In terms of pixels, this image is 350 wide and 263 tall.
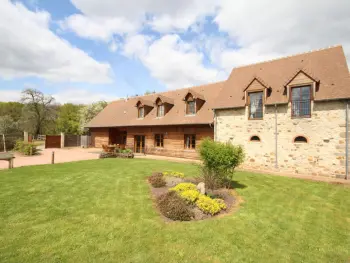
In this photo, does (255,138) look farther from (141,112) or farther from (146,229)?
(141,112)

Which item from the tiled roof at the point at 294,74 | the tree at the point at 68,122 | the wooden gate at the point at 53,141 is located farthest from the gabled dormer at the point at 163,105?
the tree at the point at 68,122

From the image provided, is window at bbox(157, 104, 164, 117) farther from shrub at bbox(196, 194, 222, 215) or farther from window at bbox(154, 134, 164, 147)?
shrub at bbox(196, 194, 222, 215)

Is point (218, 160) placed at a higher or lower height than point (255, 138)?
lower

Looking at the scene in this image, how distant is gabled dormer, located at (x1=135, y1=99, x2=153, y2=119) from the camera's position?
949 inches

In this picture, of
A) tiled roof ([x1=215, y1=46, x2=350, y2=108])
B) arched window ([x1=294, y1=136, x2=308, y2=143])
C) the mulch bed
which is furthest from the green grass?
tiled roof ([x1=215, y1=46, x2=350, y2=108])

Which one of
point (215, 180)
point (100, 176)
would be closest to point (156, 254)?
point (215, 180)

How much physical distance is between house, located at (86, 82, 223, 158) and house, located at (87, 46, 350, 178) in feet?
0.33

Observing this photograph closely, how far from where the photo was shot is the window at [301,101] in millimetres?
13312

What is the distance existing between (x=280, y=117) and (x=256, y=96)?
90.7 inches

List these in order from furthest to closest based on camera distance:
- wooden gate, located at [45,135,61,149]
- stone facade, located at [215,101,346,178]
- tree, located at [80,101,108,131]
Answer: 1. tree, located at [80,101,108,131]
2. wooden gate, located at [45,135,61,149]
3. stone facade, located at [215,101,346,178]

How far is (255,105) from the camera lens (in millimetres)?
15352

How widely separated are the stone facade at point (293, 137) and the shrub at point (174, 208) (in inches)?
397

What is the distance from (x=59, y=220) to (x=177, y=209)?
3196 mm

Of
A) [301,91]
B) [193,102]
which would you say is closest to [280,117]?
[301,91]
